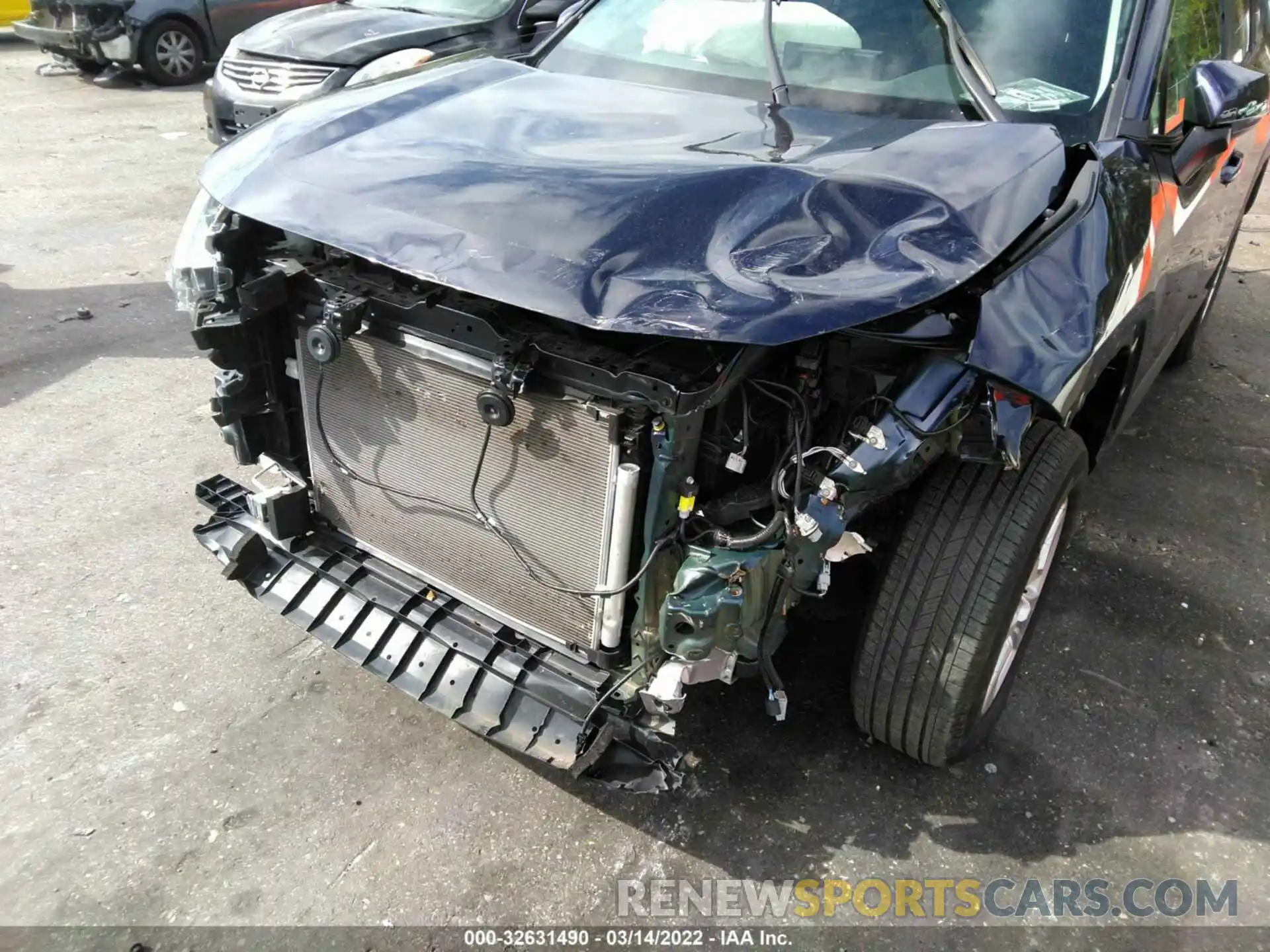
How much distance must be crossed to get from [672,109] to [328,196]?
1002mm

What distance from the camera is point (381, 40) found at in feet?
21.3

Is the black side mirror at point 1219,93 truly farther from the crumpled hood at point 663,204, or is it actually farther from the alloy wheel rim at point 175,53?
the alloy wheel rim at point 175,53

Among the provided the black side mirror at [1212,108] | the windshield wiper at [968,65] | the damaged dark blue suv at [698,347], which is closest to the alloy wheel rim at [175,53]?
the damaged dark blue suv at [698,347]

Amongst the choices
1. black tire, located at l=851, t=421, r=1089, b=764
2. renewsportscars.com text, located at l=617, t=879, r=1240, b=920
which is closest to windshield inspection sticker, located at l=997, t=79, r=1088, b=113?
black tire, located at l=851, t=421, r=1089, b=764

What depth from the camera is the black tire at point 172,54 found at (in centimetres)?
995

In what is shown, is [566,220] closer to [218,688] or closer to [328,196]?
[328,196]

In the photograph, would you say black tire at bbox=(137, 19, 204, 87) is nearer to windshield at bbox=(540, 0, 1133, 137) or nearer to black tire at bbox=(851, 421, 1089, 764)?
windshield at bbox=(540, 0, 1133, 137)

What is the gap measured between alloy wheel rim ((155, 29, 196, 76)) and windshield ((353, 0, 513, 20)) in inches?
178

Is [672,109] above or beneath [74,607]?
above

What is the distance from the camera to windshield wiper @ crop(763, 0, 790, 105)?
8.63 ft

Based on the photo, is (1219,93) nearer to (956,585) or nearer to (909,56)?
(909,56)

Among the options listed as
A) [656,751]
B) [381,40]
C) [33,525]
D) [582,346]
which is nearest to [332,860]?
[656,751]

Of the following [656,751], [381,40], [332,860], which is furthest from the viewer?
[381,40]

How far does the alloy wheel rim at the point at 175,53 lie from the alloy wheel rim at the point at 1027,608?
10.9m
